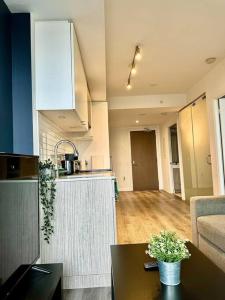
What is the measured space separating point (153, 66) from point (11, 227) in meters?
3.41

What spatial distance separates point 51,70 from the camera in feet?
7.15

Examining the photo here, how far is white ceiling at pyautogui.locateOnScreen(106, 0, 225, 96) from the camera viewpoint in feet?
7.92

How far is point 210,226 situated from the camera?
2.15 metres

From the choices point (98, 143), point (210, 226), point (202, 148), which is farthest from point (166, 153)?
point (210, 226)

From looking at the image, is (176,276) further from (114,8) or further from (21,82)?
(114,8)

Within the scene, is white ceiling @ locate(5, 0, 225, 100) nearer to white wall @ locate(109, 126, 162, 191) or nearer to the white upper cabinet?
the white upper cabinet

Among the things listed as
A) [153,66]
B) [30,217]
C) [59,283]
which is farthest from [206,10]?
[59,283]

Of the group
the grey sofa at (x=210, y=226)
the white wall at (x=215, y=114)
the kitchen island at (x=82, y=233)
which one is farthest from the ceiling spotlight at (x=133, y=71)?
the kitchen island at (x=82, y=233)

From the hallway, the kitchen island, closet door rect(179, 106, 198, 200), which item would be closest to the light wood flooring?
the hallway

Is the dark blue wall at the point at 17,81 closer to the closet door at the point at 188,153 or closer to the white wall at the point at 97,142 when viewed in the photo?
the white wall at the point at 97,142

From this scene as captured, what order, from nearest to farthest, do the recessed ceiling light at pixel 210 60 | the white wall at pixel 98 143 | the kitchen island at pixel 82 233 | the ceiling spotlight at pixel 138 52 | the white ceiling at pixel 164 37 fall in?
the kitchen island at pixel 82 233
the white ceiling at pixel 164 37
the ceiling spotlight at pixel 138 52
the recessed ceiling light at pixel 210 60
the white wall at pixel 98 143

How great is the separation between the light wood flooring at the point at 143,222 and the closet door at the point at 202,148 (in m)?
0.65

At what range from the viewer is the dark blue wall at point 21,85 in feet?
6.71

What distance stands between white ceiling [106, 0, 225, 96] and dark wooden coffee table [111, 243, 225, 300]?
222 cm
